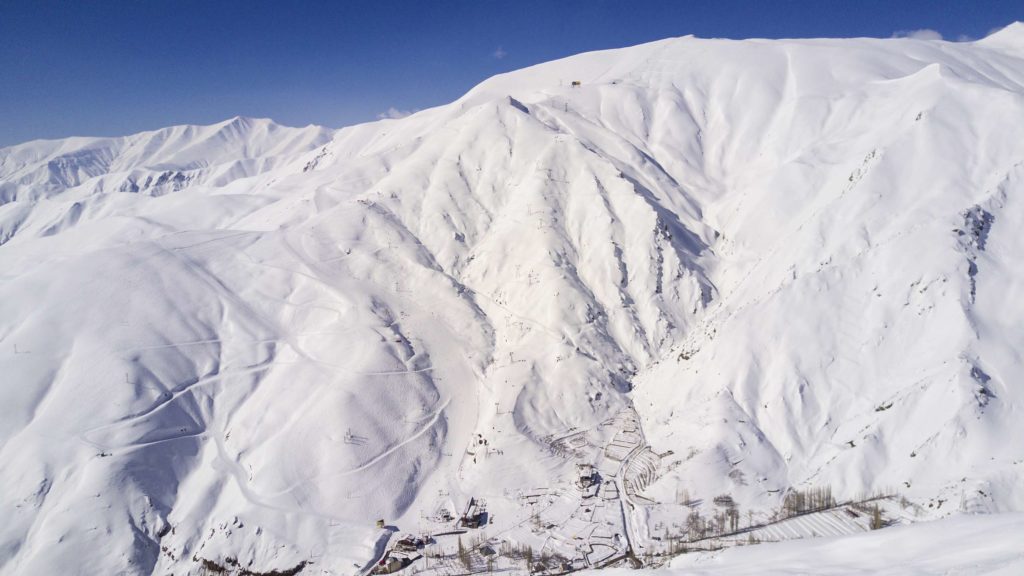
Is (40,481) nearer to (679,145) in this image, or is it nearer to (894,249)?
(894,249)

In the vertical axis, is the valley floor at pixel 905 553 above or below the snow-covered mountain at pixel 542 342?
below

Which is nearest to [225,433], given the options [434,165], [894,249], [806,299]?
[434,165]

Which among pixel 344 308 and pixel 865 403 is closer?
pixel 865 403

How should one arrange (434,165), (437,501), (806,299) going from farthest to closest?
(434,165) < (806,299) < (437,501)

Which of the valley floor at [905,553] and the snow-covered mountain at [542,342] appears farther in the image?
the snow-covered mountain at [542,342]

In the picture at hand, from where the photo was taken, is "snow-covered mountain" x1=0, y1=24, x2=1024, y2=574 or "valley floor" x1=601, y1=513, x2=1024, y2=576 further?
"snow-covered mountain" x1=0, y1=24, x2=1024, y2=574

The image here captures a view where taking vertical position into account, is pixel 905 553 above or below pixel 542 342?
below

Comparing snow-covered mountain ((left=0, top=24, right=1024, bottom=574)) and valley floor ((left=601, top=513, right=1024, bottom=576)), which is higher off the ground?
snow-covered mountain ((left=0, top=24, right=1024, bottom=574))

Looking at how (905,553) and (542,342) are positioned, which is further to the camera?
(542,342)
